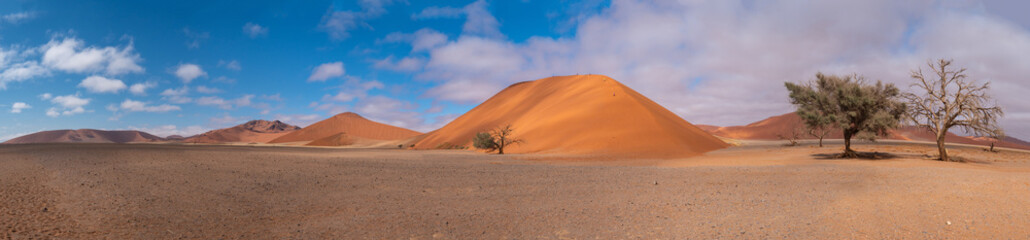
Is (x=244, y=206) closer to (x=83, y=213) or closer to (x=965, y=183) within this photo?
(x=83, y=213)

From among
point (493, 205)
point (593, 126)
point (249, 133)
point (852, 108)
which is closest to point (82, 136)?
point (249, 133)

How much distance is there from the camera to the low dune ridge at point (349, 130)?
117 m

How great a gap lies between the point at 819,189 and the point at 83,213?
589 inches

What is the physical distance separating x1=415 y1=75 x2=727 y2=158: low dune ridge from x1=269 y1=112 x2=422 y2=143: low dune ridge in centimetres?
5682

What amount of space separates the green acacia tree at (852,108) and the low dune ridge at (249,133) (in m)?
134

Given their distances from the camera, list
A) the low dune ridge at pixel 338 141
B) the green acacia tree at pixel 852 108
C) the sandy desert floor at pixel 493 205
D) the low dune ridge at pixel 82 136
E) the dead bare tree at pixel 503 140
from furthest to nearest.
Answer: the low dune ridge at pixel 82 136 → the low dune ridge at pixel 338 141 → the dead bare tree at pixel 503 140 → the green acacia tree at pixel 852 108 → the sandy desert floor at pixel 493 205

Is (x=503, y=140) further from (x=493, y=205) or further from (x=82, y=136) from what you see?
(x=82, y=136)

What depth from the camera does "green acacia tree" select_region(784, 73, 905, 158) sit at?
830 inches

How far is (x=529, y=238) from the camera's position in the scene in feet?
19.8

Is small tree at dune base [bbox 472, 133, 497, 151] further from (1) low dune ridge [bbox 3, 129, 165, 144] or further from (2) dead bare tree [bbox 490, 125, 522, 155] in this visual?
(1) low dune ridge [bbox 3, 129, 165, 144]

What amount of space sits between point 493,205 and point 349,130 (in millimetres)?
123439

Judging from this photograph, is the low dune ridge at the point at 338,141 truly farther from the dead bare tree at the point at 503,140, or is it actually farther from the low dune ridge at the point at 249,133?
the dead bare tree at the point at 503,140

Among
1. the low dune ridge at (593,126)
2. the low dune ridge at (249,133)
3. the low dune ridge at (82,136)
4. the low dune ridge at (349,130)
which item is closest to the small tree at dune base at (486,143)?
the low dune ridge at (593,126)

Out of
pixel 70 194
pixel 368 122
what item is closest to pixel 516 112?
pixel 70 194
